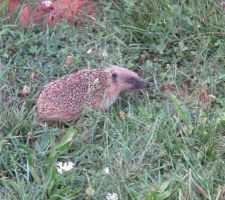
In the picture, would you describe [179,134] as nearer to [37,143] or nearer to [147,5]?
[37,143]

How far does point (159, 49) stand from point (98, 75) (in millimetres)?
773

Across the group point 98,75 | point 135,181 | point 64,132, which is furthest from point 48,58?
point 135,181

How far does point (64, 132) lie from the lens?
5.05 meters

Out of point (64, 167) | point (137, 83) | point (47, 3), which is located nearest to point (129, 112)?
point (137, 83)

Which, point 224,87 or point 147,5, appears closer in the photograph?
point 224,87

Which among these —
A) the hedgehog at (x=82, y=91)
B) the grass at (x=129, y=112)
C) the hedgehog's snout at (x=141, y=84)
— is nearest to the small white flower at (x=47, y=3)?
the grass at (x=129, y=112)

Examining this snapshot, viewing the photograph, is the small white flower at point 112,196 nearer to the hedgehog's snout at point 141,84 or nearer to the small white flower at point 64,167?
the small white flower at point 64,167

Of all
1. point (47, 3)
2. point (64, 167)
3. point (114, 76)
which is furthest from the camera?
point (47, 3)

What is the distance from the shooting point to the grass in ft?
14.6

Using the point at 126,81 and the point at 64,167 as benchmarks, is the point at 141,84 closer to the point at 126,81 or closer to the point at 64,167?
the point at 126,81

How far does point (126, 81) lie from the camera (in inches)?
215

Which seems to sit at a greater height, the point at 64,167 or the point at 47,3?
the point at 47,3

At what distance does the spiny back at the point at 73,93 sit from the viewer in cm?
512

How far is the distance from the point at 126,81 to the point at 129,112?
1.19 feet
